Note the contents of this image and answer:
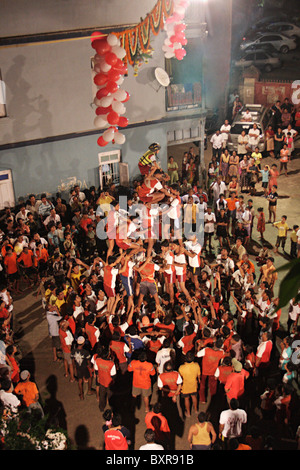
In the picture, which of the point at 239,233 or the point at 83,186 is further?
the point at 83,186

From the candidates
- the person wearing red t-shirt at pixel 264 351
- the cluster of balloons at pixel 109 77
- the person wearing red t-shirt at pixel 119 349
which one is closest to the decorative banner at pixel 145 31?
the cluster of balloons at pixel 109 77

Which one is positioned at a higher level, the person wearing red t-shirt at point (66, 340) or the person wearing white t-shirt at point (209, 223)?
the person wearing white t-shirt at point (209, 223)

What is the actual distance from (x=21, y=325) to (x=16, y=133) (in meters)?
6.47

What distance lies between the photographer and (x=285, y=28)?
91.4 ft

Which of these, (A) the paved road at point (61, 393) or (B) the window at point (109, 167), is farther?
(B) the window at point (109, 167)

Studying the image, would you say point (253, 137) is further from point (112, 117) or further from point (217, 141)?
point (112, 117)

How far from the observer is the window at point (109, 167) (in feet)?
56.1

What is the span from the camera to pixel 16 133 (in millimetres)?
15008

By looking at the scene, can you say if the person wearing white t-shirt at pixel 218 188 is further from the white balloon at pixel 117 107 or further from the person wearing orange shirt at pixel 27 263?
the person wearing orange shirt at pixel 27 263

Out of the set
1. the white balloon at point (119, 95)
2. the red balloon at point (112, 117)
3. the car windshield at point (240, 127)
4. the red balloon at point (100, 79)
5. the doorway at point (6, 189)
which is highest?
the red balloon at point (100, 79)

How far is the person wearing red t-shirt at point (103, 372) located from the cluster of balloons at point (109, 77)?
21.7 ft

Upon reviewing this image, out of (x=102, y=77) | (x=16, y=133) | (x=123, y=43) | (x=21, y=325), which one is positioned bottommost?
(x=21, y=325)

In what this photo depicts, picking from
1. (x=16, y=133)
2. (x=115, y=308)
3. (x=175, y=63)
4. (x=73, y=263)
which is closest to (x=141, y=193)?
(x=73, y=263)

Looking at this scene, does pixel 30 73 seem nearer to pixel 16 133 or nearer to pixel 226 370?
pixel 16 133
